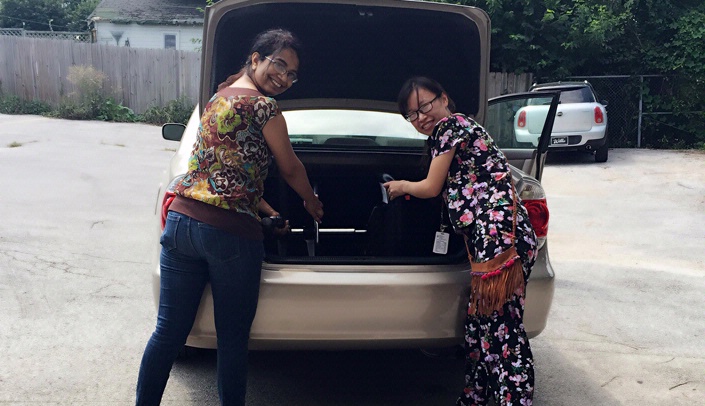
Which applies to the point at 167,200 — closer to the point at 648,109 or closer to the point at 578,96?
the point at 578,96

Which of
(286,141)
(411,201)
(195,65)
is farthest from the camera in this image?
(195,65)

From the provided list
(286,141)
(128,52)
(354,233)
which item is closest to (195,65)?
(128,52)

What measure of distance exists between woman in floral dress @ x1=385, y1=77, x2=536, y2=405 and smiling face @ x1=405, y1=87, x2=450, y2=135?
0.06 feet

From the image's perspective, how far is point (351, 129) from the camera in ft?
14.8

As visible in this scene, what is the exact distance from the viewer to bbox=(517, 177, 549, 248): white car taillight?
3.42m

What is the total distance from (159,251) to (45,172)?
25.5 ft

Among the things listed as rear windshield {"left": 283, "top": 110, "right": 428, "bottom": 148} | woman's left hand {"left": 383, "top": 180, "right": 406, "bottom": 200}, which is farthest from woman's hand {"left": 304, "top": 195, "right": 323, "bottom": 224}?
rear windshield {"left": 283, "top": 110, "right": 428, "bottom": 148}

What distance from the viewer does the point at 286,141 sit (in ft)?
9.56

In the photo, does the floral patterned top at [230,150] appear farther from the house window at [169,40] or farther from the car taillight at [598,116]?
the house window at [169,40]

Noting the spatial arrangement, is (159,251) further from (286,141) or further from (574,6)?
(574,6)

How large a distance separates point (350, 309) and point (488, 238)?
0.65 meters

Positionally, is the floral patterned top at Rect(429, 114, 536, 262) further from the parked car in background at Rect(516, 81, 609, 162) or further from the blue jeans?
Answer: the parked car in background at Rect(516, 81, 609, 162)

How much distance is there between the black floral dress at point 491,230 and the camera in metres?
3.16

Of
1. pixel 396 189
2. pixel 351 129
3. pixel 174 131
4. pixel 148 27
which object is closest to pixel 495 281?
pixel 396 189
